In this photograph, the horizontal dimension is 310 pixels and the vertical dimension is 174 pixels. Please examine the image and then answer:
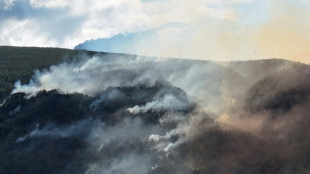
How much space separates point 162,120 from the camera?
5315 inches

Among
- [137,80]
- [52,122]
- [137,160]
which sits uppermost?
[137,80]

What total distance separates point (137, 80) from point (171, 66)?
56.8 ft

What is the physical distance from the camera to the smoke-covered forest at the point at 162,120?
113750 mm

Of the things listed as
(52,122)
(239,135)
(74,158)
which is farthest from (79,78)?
(239,135)

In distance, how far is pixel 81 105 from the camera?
494 ft

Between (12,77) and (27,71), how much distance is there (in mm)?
8118

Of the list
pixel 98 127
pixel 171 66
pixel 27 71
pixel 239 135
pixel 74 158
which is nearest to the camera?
pixel 239 135

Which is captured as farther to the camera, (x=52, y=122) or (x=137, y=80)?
(x=137, y=80)

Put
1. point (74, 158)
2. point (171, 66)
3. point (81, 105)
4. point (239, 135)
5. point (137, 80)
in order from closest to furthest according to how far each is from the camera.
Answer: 1. point (239, 135)
2. point (74, 158)
3. point (81, 105)
4. point (137, 80)
5. point (171, 66)

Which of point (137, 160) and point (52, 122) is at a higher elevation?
point (52, 122)

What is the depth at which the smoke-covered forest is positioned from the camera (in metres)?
114

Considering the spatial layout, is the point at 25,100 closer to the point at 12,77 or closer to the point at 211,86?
the point at 12,77

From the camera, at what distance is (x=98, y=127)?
138625mm

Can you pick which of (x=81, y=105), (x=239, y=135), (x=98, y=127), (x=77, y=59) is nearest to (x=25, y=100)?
(x=81, y=105)
